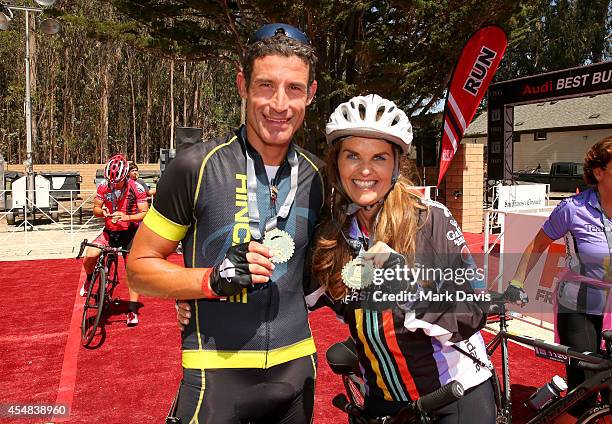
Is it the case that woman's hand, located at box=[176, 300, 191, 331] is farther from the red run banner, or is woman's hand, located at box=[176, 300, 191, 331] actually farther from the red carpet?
the red run banner

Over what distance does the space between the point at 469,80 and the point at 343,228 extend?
11312 mm

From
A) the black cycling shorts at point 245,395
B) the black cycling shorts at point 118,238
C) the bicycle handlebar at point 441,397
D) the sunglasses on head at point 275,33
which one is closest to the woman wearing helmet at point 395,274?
the bicycle handlebar at point 441,397

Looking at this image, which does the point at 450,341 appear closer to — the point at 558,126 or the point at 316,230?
the point at 316,230

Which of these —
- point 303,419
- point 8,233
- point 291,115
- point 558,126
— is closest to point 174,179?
point 291,115

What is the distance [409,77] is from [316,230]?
15387 mm

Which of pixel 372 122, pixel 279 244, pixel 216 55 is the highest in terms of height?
pixel 216 55

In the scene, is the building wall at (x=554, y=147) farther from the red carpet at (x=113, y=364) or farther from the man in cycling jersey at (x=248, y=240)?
the man in cycling jersey at (x=248, y=240)

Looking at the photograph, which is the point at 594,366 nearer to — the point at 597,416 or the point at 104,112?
the point at 597,416

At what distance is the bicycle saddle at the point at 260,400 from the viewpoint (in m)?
2.17

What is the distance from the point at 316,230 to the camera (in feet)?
7.54

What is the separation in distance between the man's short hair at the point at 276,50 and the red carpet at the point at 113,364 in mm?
3464

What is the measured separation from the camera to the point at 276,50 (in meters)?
2.18

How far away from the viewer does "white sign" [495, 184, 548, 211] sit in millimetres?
12359

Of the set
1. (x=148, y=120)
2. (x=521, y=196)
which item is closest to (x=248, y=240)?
(x=521, y=196)
